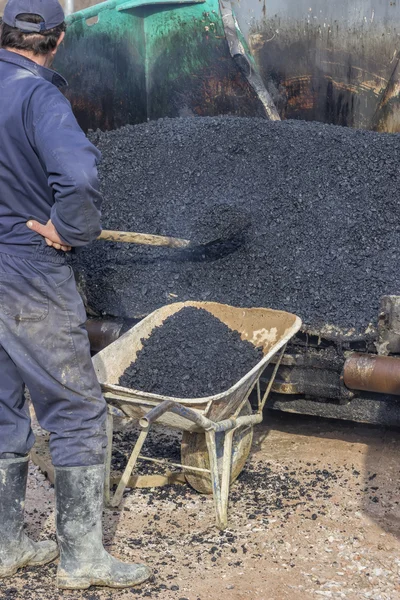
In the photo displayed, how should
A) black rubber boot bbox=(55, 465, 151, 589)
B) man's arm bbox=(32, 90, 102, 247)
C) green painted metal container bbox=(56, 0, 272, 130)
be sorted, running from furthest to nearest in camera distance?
green painted metal container bbox=(56, 0, 272, 130)
black rubber boot bbox=(55, 465, 151, 589)
man's arm bbox=(32, 90, 102, 247)

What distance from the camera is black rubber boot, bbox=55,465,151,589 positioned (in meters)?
2.86

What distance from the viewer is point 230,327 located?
12.7ft

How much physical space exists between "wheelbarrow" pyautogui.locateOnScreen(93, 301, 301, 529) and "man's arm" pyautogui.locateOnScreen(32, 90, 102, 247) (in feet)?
2.40

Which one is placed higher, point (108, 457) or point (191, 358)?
point (191, 358)

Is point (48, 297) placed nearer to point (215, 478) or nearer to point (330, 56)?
point (215, 478)

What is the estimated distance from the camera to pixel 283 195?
4.40 metres

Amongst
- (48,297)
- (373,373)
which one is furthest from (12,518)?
(373,373)

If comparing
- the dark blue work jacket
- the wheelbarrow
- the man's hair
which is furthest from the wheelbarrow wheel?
the man's hair

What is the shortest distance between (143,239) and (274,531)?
1413mm

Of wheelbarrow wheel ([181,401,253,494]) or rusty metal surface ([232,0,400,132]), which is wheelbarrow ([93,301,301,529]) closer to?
wheelbarrow wheel ([181,401,253,494])

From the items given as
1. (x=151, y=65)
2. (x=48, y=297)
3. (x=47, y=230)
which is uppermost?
(x=151, y=65)

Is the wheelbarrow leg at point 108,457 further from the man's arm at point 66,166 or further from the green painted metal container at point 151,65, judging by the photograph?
the green painted metal container at point 151,65

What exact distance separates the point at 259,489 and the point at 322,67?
318cm

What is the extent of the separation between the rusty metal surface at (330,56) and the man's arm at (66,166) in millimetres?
3321
